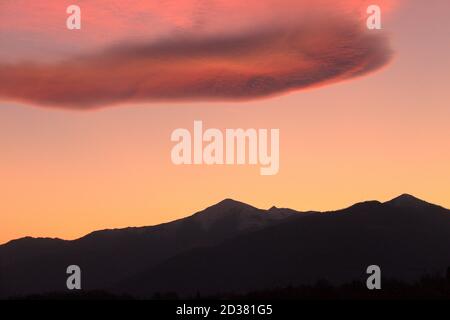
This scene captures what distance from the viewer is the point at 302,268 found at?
7352 inches

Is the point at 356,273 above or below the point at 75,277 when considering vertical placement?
below

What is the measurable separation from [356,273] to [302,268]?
26431 mm
